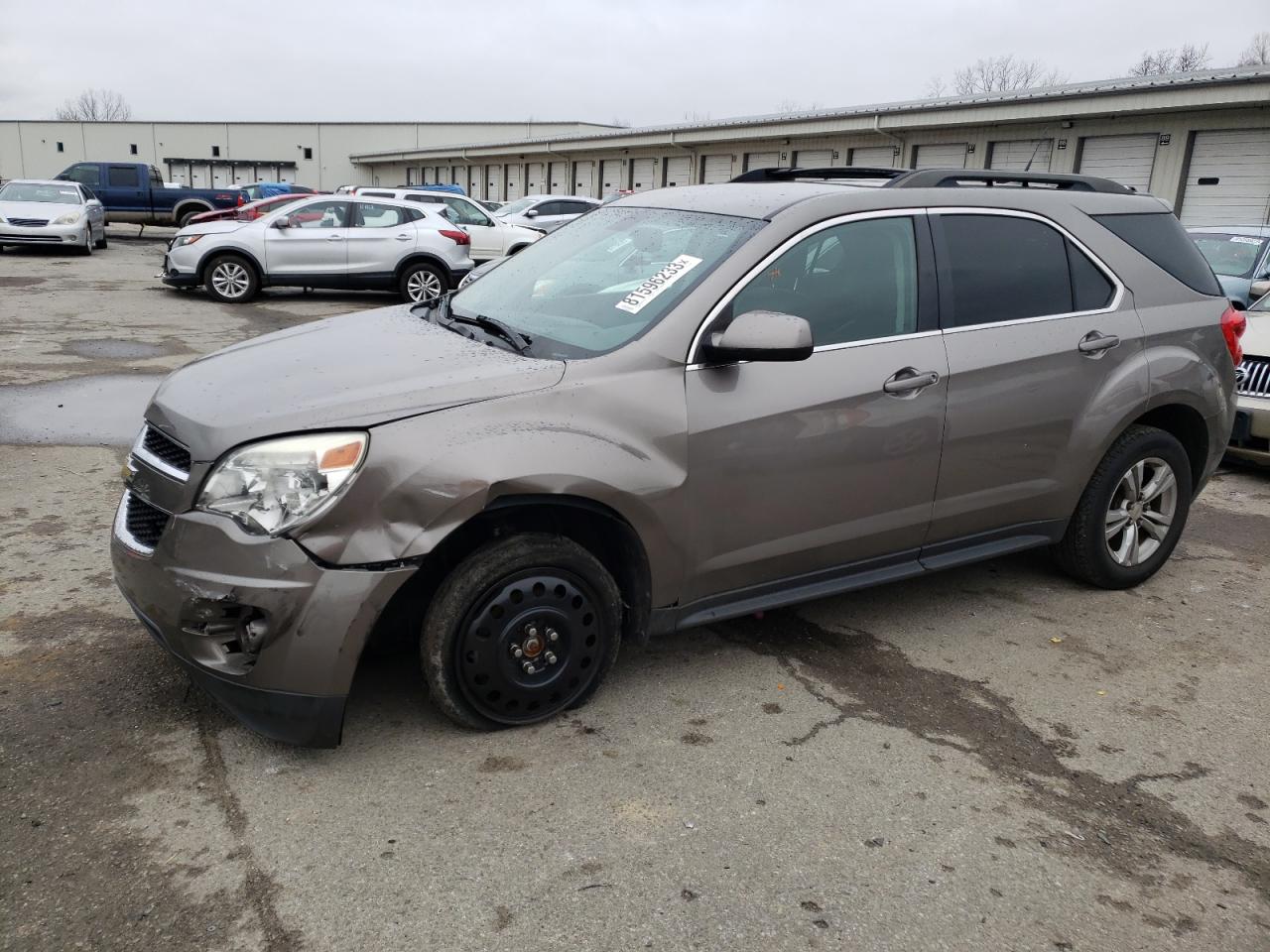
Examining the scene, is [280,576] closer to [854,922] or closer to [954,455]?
[854,922]

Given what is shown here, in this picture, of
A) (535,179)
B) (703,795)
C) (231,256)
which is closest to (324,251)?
(231,256)

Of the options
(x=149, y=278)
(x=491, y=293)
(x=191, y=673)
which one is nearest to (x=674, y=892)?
(x=191, y=673)

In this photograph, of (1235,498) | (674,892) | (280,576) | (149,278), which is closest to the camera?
(674,892)

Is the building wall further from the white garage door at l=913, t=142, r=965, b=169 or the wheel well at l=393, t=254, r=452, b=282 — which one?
the wheel well at l=393, t=254, r=452, b=282

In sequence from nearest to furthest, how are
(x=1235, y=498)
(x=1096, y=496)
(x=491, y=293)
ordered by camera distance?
(x=491, y=293), (x=1096, y=496), (x=1235, y=498)

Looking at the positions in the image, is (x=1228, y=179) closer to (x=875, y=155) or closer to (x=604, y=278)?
(x=875, y=155)

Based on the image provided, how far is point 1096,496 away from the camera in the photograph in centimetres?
450

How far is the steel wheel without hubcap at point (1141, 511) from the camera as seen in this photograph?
183 inches

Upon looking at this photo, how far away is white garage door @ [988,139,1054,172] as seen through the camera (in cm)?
2172

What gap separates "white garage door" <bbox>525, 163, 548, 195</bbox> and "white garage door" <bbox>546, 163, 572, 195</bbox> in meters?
0.47

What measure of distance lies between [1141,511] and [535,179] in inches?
1701

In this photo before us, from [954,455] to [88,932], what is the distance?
316 centimetres

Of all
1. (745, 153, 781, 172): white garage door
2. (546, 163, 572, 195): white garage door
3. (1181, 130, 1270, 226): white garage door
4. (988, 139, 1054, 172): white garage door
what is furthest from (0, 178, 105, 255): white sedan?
(546, 163, 572, 195): white garage door

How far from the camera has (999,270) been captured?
13.5 ft
